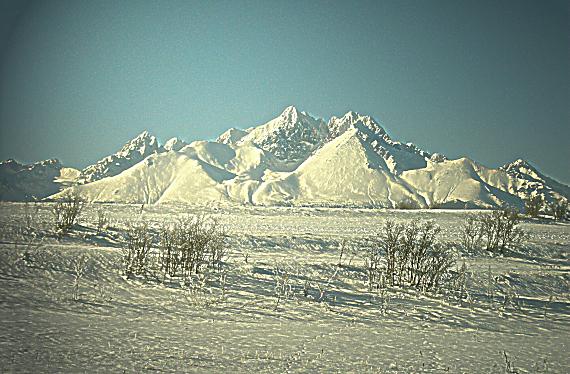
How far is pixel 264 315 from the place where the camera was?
1036cm

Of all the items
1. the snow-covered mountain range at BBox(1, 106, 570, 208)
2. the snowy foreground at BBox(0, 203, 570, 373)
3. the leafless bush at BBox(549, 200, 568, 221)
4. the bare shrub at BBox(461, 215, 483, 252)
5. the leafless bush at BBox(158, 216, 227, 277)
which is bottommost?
the snowy foreground at BBox(0, 203, 570, 373)

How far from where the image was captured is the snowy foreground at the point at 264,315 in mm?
7340

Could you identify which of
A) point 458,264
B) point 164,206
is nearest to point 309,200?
point 164,206

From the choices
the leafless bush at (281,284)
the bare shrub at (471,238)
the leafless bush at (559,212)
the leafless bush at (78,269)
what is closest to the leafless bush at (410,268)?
the leafless bush at (281,284)

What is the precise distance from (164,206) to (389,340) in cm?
2196

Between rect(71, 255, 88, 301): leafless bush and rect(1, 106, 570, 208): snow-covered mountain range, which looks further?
rect(1, 106, 570, 208): snow-covered mountain range

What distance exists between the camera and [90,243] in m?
17.7

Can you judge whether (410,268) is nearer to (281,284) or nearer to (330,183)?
(281,284)

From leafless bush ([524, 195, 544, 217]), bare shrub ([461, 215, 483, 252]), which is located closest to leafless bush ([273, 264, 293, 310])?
bare shrub ([461, 215, 483, 252])

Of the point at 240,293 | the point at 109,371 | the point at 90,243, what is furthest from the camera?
the point at 90,243

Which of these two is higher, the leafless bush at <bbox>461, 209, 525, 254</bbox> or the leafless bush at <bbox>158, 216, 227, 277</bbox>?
the leafless bush at <bbox>461, 209, 525, 254</bbox>

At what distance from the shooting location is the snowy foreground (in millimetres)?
7340

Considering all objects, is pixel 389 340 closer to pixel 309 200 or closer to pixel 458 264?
pixel 458 264

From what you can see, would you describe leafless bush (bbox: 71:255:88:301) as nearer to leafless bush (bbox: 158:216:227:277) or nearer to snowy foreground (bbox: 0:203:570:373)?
snowy foreground (bbox: 0:203:570:373)
